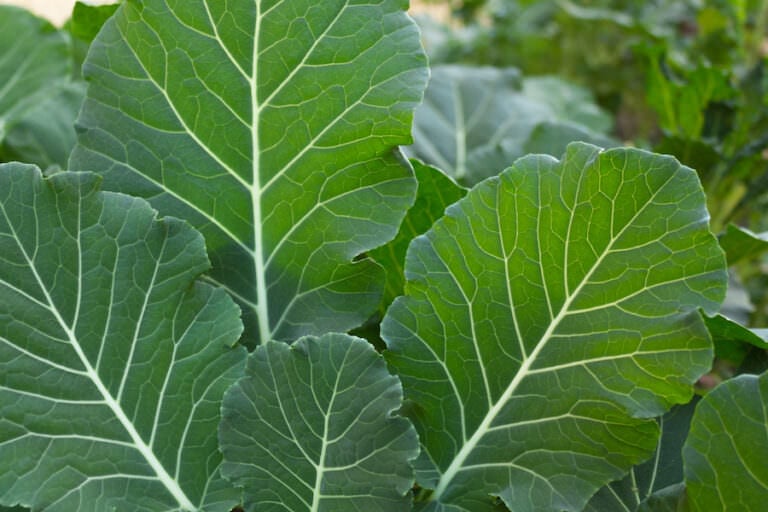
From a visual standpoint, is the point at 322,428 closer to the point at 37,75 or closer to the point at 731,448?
the point at 731,448

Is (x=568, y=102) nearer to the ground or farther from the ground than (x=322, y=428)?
nearer to the ground

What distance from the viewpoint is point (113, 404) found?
44 cm

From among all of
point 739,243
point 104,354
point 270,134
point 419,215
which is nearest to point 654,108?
point 739,243

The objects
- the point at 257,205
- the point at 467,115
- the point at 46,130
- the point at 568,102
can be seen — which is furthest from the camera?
the point at 568,102

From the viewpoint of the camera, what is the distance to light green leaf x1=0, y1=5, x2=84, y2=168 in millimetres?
732

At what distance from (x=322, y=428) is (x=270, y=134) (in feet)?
0.58

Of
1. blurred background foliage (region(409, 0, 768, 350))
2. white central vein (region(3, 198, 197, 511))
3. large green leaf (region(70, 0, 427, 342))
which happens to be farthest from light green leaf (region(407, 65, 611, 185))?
white central vein (region(3, 198, 197, 511))

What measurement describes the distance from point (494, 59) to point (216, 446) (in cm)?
146

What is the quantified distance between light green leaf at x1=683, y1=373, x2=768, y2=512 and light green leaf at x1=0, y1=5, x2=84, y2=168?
1.94 feet

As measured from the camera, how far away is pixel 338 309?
1.60ft

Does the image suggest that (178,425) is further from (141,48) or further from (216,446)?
(141,48)

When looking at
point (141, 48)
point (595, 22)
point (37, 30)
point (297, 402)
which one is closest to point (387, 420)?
point (297, 402)

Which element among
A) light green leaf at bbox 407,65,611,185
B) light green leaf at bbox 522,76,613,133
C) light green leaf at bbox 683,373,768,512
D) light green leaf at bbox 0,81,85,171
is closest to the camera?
light green leaf at bbox 683,373,768,512

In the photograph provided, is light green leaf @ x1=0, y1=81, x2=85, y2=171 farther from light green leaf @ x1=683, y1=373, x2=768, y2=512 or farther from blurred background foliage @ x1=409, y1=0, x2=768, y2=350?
light green leaf @ x1=683, y1=373, x2=768, y2=512
